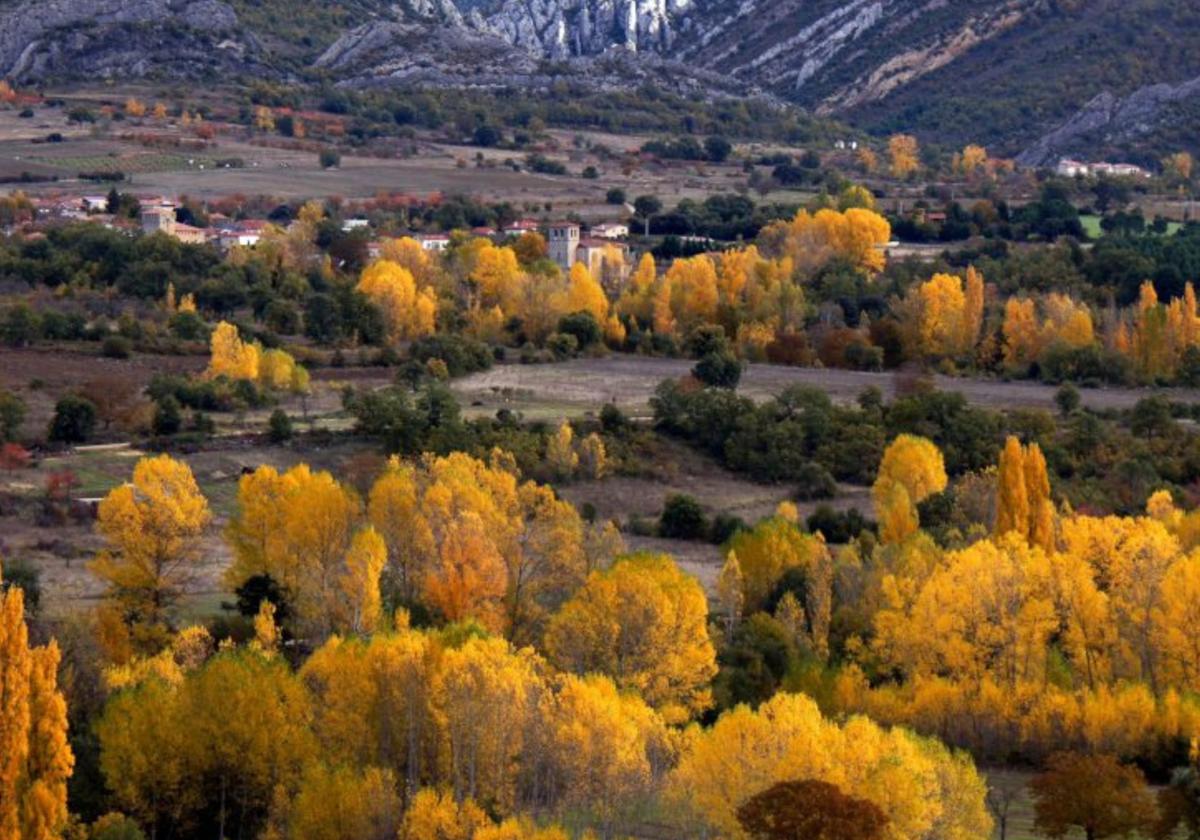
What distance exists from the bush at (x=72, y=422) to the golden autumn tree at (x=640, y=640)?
68.3ft

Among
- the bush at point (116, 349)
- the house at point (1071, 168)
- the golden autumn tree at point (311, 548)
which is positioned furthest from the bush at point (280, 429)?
the house at point (1071, 168)

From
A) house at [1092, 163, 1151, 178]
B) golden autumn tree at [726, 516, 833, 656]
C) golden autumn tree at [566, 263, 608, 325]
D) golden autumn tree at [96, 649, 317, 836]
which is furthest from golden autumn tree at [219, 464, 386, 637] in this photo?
house at [1092, 163, 1151, 178]

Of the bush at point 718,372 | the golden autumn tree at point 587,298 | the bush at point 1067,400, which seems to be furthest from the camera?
the golden autumn tree at point 587,298

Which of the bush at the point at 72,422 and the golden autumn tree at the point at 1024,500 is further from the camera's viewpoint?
the bush at the point at 72,422

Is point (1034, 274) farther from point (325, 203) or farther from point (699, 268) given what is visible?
point (325, 203)

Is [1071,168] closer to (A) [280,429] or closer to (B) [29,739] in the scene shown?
(A) [280,429]

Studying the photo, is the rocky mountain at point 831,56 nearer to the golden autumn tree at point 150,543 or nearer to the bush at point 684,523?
the bush at point 684,523

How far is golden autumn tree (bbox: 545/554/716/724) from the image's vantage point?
3653 centimetres

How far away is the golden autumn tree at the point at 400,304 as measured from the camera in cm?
7462

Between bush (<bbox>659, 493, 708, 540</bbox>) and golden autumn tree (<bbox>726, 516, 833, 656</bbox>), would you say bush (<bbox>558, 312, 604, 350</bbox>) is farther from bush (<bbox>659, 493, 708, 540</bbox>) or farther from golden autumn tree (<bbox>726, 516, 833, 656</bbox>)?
golden autumn tree (<bbox>726, 516, 833, 656</bbox>)

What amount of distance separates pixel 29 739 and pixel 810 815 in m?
9.84

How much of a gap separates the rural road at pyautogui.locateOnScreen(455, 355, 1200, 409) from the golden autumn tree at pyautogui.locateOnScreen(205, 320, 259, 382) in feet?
19.1

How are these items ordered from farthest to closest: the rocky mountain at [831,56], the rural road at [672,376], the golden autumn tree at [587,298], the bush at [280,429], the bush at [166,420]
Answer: the rocky mountain at [831,56]
the golden autumn tree at [587,298]
the rural road at [672,376]
the bush at [280,429]
the bush at [166,420]

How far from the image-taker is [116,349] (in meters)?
67.9
